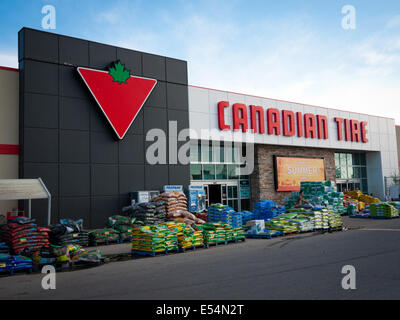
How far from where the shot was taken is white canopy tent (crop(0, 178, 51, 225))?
13.9m

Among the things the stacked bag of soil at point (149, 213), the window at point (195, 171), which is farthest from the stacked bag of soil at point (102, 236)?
the window at point (195, 171)

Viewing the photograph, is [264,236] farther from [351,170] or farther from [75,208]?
[351,170]

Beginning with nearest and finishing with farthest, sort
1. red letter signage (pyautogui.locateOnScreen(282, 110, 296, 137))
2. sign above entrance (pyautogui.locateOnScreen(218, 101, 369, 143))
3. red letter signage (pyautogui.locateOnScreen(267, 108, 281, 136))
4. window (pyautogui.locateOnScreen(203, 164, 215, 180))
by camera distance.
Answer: window (pyautogui.locateOnScreen(203, 164, 215, 180)), sign above entrance (pyautogui.locateOnScreen(218, 101, 369, 143)), red letter signage (pyautogui.locateOnScreen(267, 108, 281, 136)), red letter signage (pyautogui.locateOnScreen(282, 110, 296, 137))

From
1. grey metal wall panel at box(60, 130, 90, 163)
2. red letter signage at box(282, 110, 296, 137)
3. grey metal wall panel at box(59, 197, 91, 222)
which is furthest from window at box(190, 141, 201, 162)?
grey metal wall panel at box(59, 197, 91, 222)

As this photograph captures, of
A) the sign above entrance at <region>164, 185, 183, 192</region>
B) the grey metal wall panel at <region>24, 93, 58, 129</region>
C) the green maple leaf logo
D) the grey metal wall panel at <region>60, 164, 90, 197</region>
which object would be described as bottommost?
the sign above entrance at <region>164, 185, 183, 192</region>

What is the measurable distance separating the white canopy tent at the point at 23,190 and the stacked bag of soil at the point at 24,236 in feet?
5.21

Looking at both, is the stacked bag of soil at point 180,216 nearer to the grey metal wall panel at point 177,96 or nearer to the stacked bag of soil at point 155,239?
the stacked bag of soil at point 155,239

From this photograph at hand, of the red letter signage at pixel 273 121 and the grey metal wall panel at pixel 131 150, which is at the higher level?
the red letter signage at pixel 273 121

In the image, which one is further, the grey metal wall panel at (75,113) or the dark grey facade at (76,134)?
the grey metal wall panel at (75,113)

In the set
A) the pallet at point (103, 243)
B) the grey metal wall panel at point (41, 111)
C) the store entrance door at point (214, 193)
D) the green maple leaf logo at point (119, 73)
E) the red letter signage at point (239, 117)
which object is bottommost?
the pallet at point (103, 243)

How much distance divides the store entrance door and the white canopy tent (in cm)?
1343

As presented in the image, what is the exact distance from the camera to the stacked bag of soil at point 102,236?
598 inches

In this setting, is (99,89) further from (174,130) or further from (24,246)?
(24,246)

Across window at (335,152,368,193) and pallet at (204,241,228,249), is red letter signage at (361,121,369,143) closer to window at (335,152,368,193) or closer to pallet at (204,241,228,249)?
window at (335,152,368,193)
